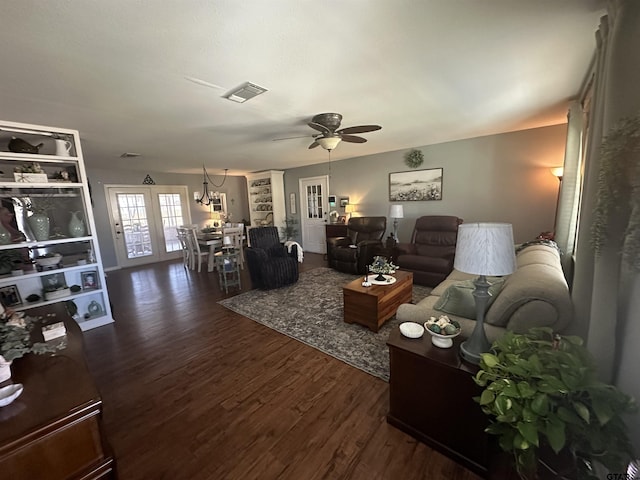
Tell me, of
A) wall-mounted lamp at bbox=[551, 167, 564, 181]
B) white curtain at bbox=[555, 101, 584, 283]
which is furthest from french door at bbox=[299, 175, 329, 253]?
white curtain at bbox=[555, 101, 584, 283]

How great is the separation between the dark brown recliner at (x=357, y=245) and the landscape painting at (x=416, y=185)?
2.13 feet

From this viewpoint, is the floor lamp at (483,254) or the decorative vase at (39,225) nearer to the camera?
the floor lamp at (483,254)

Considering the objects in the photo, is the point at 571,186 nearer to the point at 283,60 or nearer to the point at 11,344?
the point at 283,60

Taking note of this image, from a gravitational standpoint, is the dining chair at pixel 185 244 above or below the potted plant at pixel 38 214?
below

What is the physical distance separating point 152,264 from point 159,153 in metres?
3.47

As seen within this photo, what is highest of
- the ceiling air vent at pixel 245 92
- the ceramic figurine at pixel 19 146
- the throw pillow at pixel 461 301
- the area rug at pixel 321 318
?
the ceiling air vent at pixel 245 92

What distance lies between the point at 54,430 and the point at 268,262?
11.0 feet

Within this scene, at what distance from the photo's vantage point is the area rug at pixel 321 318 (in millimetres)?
2449

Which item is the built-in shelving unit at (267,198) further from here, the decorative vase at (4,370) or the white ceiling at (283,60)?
the decorative vase at (4,370)

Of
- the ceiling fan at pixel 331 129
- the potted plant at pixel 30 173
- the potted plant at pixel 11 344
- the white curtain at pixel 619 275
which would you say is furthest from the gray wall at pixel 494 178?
the potted plant at pixel 11 344

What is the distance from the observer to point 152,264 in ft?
22.0

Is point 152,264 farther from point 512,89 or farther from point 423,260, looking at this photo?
point 512,89

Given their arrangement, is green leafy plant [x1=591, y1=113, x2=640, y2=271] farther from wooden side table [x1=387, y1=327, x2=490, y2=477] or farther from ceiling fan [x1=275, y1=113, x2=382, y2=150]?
ceiling fan [x1=275, y1=113, x2=382, y2=150]

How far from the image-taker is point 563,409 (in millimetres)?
827
